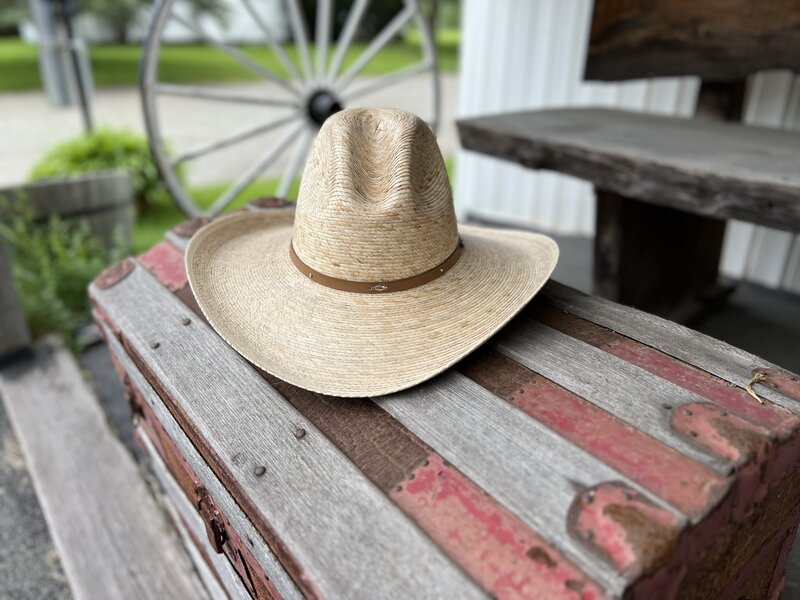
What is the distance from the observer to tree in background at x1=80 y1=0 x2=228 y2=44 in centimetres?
1226

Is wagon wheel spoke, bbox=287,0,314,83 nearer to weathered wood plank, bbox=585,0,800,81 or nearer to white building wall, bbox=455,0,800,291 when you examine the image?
weathered wood plank, bbox=585,0,800,81

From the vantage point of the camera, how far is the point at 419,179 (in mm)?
1017

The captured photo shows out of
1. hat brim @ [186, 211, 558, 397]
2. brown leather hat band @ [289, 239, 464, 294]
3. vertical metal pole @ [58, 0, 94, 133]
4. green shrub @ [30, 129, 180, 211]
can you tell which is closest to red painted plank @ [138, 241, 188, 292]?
hat brim @ [186, 211, 558, 397]

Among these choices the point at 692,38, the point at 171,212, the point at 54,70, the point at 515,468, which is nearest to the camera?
the point at 515,468

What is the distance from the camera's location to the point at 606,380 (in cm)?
91

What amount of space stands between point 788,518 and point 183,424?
0.96m

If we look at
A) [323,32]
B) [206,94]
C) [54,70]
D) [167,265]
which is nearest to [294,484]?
[167,265]

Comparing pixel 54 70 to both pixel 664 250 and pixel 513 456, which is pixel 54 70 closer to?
pixel 664 250

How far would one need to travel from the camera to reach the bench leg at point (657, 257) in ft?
6.93

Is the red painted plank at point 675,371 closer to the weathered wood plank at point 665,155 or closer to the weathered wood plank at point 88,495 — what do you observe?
the weathered wood plank at point 665,155

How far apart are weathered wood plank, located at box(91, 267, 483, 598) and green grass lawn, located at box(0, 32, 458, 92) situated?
374 inches

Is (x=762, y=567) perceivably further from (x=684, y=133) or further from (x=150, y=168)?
(x=150, y=168)

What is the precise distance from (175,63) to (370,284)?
13.1 metres

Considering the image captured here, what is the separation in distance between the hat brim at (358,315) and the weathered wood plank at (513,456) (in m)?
0.04
